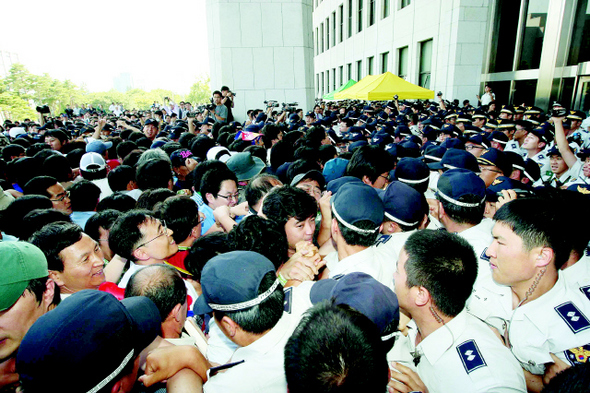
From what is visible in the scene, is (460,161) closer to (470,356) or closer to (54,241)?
(470,356)

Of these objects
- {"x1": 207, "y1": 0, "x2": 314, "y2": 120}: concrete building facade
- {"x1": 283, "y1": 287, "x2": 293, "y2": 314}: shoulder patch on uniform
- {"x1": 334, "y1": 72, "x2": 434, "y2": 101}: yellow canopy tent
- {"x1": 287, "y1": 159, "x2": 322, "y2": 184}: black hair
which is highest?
{"x1": 207, "y1": 0, "x2": 314, "y2": 120}: concrete building facade

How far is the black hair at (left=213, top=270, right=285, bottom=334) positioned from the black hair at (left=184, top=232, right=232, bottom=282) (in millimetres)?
810

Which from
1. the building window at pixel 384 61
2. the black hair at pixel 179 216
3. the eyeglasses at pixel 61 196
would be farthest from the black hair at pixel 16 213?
the building window at pixel 384 61

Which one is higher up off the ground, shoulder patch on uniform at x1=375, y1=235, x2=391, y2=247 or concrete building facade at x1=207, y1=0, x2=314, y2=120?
concrete building facade at x1=207, y1=0, x2=314, y2=120

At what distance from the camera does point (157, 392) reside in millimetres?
1668

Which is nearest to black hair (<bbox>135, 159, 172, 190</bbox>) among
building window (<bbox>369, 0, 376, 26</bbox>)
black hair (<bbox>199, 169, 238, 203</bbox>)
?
black hair (<bbox>199, 169, 238, 203</bbox>)

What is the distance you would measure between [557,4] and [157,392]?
58.6ft

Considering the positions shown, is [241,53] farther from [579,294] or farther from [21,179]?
[579,294]

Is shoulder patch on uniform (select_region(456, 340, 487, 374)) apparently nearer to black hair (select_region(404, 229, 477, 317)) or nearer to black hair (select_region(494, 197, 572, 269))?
black hair (select_region(404, 229, 477, 317))

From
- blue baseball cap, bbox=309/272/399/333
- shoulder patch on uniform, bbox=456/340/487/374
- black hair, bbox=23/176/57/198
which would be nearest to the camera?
blue baseball cap, bbox=309/272/399/333

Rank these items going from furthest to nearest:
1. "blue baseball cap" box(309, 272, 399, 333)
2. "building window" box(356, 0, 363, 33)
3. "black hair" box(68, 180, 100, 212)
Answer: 1. "building window" box(356, 0, 363, 33)
2. "black hair" box(68, 180, 100, 212)
3. "blue baseball cap" box(309, 272, 399, 333)

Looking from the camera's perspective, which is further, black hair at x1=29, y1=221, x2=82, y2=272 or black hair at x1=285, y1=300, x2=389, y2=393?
black hair at x1=29, y1=221, x2=82, y2=272

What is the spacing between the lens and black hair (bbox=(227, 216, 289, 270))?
216cm

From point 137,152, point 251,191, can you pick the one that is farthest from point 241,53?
point 251,191
